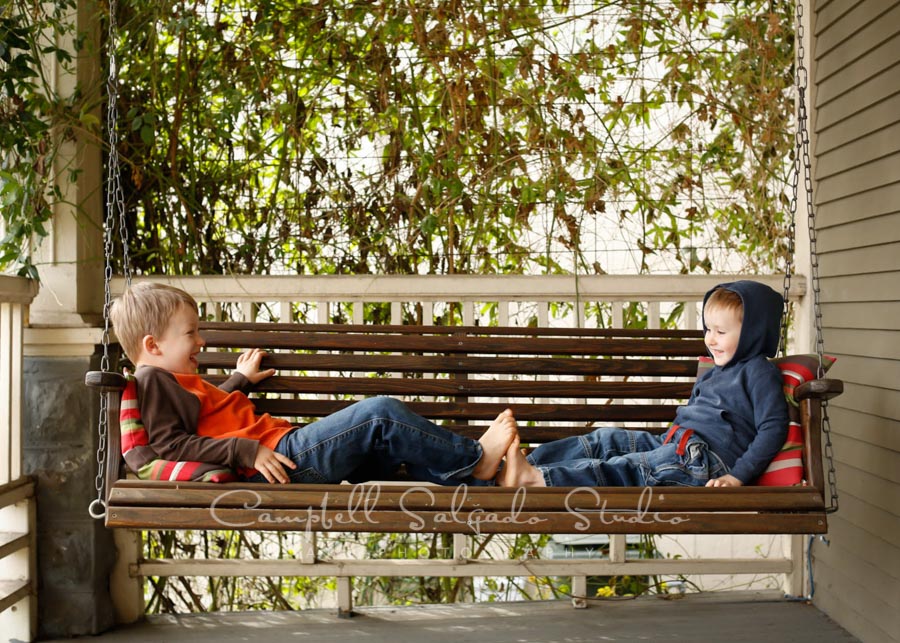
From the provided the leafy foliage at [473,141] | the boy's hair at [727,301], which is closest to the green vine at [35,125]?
the leafy foliage at [473,141]

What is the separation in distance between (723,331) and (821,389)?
370 millimetres

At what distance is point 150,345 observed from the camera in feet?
7.58

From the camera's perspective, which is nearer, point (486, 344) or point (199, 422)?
point (199, 422)

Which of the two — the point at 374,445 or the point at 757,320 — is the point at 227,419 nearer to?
the point at 374,445

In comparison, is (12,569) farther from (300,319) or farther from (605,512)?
(605,512)

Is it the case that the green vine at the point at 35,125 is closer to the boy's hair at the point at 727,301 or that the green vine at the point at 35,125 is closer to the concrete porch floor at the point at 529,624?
the concrete porch floor at the point at 529,624

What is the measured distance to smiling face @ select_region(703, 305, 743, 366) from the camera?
2.38 metres

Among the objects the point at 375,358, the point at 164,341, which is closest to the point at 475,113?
the point at 375,358

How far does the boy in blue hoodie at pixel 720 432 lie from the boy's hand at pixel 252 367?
78 cm

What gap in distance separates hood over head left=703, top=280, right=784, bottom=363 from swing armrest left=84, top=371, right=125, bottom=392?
1503mm

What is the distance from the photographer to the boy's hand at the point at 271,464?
2166 mm

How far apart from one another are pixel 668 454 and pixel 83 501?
189cm

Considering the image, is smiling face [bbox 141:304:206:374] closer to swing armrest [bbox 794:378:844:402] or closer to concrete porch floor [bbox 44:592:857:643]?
concrete porch floor [bbox 44:592:857:643]

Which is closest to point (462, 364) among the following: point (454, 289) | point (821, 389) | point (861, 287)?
point (454, 289)
